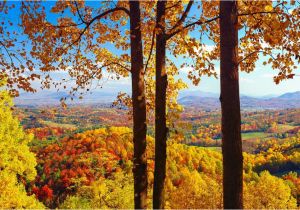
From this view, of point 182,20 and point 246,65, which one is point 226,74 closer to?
point 182,20

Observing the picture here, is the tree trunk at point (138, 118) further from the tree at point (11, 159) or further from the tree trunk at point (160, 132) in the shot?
the tree at point (11, 159)

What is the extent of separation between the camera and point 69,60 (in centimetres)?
1124

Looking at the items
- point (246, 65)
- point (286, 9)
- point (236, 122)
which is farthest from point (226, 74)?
point (246, 65)

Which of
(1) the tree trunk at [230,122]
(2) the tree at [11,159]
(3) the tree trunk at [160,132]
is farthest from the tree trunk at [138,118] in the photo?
(2) the tree at [11,159]

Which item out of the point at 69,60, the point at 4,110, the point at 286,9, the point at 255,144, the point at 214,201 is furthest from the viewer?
the point at 255,144

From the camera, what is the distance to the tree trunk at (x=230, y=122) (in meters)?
5.54

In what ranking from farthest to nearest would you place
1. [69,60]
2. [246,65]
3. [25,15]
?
[69,60]
[246,65]
[25,15]

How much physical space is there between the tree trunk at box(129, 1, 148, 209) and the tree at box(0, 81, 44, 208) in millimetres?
13945

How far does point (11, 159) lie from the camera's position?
23.1 meters

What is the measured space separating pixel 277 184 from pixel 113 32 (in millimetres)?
72387

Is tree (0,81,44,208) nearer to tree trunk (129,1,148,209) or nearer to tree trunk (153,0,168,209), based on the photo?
tree trunk (129,1,148,209)

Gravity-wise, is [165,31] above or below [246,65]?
above

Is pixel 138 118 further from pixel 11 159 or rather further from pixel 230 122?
pixel 11 159

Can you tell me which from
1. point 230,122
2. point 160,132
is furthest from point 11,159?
point 230,122
